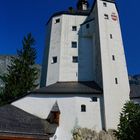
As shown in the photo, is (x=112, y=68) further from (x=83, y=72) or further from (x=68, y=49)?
→ (x=68, y=49)

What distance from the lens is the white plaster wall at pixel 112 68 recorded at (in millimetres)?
27391

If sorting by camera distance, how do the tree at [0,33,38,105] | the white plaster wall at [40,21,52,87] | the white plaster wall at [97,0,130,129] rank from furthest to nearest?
the white plaster wall at [40,21,52,87]
the tree at [0,33,38,105]
the white plaster wall at [97,0,130,129]

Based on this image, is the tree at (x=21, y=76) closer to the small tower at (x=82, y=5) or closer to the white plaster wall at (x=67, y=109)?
the white plaster wall at (x=67, y=109)

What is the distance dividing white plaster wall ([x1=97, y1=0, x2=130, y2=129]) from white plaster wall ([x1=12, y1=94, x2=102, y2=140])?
50.6 inches

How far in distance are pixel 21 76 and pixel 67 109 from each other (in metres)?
11.2

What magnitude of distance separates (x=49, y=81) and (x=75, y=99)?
709cm

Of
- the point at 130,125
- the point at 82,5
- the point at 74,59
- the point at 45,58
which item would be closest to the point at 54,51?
the point at 45,58

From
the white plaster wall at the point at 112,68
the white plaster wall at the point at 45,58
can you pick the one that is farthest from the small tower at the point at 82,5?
the white plaster wall at the point at 112,68

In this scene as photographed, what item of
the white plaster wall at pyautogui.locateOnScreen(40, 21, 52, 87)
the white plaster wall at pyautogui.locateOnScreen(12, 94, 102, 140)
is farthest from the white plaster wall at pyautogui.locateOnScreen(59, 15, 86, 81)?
the white plaster wall at pyautogui.locateOnScreen(12, 94, 102, 140)

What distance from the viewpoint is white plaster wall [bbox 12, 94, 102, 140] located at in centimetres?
2630

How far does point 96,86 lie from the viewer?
2988cm

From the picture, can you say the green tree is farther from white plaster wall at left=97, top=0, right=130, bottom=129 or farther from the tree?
the tree

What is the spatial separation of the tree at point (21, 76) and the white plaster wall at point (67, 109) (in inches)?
228

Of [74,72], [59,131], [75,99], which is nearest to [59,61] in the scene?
[74,72]
